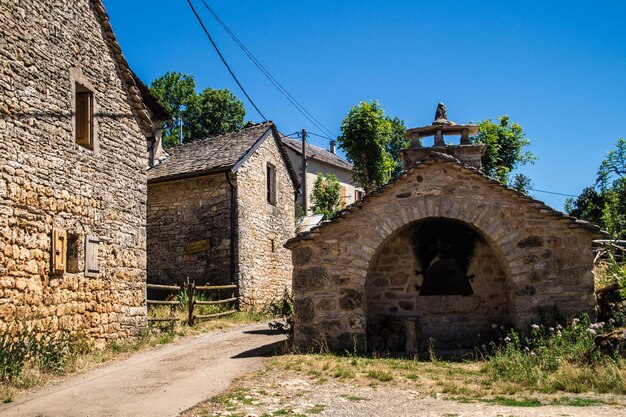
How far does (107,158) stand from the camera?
1298cm

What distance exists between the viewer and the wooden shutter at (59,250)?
35.7 ft

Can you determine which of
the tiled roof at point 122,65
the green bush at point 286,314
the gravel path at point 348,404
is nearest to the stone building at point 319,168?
the green bush at point 286,314

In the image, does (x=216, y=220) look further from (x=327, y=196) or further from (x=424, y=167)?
(x=327, y=196)

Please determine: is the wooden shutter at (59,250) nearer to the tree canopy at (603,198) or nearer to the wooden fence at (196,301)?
the wooden fence at (196,301)

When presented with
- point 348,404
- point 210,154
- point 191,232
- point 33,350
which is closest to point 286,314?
point 33,350

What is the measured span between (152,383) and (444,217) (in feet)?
19.7

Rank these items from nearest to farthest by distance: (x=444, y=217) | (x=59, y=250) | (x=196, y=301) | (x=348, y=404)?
(x=348, y=404) < (x=59, y=250) < (x=444, y=217) < (x=196, y=301)

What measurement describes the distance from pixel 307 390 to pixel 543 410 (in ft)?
9.75

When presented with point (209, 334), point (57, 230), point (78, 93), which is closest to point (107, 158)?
point (78, 93)

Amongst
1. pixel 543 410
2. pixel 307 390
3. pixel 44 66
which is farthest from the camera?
pixel 44 66

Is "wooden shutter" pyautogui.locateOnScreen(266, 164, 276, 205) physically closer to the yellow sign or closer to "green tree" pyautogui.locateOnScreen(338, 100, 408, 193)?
the yellow sign

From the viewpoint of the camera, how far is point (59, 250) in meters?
11.1

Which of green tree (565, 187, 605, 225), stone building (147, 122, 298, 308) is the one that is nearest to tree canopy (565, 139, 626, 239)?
green tree (565, 187, 605, 225)

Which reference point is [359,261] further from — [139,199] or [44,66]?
[44,66]
